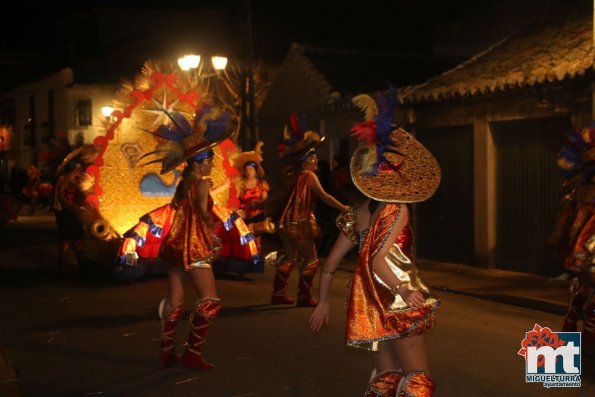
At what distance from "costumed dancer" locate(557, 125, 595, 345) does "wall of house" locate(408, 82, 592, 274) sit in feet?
16.6

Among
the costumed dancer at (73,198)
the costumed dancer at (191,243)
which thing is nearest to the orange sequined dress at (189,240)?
the costumed dancer at (191,243)

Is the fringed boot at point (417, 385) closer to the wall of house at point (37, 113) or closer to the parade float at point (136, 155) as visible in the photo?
the parade float at point (136, 155)

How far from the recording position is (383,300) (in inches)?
180

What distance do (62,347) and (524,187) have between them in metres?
8.32

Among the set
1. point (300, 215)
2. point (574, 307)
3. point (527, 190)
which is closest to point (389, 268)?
point (574, 307)

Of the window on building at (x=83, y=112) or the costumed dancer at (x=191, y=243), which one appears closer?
the costumed dancer at (x=191, y=243)

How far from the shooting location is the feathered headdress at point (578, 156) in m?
7.10

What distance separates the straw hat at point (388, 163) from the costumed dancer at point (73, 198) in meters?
8.11

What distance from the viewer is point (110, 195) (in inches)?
483

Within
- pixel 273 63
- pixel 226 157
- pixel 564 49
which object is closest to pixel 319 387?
pixel 226 157

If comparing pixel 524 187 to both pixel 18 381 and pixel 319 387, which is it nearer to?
pixel 319 387

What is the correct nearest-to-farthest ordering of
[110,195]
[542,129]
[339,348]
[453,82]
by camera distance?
[339,348] → [110,195] → [542,129] → [453,82]

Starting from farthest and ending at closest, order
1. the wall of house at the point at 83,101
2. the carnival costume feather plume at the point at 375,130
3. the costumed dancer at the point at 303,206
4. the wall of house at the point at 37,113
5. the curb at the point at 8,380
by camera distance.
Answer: the wall of house at the point at 37,113
the wall of house at the point at 83,101
the costumed dancer at the point at 303,206
the curb at the point at 8,380
the carnival costume feather plume at the point at 375,130

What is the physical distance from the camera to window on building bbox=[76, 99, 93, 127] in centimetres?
4719
